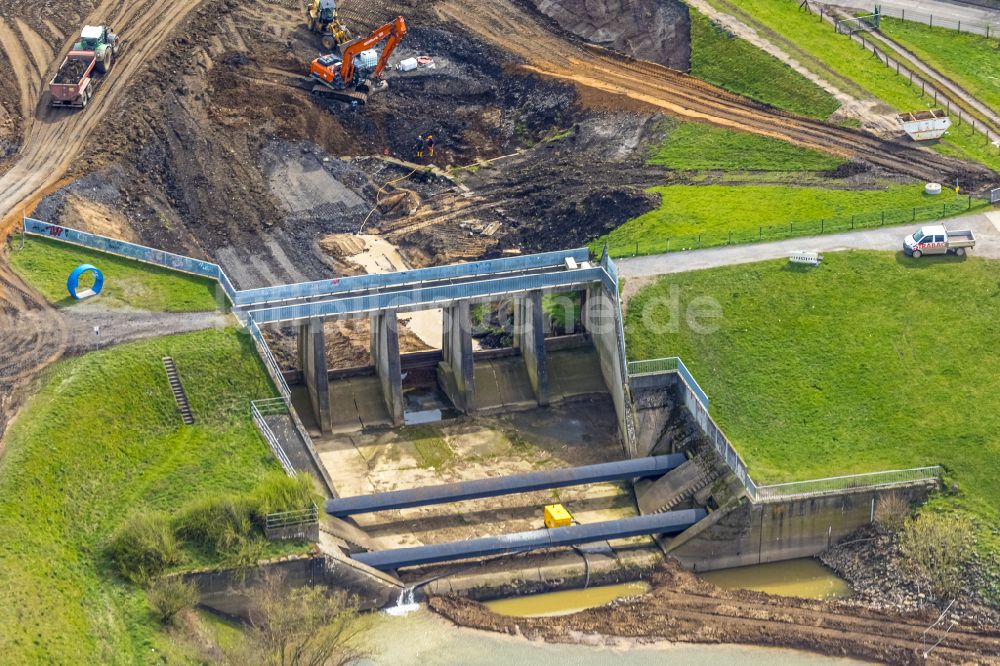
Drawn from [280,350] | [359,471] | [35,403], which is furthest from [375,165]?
[35,403]

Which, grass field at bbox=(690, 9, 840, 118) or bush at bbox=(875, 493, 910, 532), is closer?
bush at bbox=(875, 493, 910, 532)

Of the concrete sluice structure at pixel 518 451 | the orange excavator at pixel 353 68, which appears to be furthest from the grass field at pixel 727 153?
the orange excavator at pixel 353 68

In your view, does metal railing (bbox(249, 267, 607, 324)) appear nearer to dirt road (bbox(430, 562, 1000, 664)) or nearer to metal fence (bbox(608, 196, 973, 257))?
metal fence (bbox(608, 196, 973, 257))

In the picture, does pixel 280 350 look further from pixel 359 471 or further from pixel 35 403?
pixel 35 403

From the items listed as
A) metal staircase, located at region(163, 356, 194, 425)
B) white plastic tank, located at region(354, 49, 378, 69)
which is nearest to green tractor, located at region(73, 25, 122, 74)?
white plastic tank, located at region(354, 49, 378, 69)

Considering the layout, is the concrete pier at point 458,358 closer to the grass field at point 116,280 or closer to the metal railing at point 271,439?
the metal railing at point 271,439

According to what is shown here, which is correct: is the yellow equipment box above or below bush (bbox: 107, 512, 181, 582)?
below

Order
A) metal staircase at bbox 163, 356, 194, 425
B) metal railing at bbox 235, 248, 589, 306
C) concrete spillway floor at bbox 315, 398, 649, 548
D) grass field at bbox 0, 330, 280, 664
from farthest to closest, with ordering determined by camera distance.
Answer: metal railing at bbox 235, 248, 589, 306, concrete spillway floor at bbox 315, 398, 649, 548, metal staircase at bbox 163, 356, 194, 425, grass field at bbox 0, 330, 280, 664
